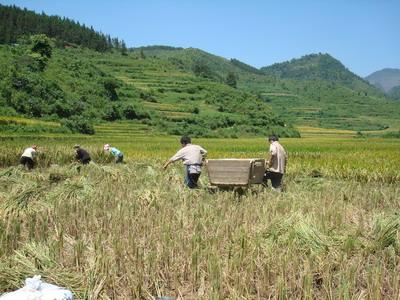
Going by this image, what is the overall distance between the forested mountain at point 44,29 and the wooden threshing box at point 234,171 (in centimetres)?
8055

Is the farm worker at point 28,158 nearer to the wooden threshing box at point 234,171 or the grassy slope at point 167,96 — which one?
the wooden threshing box at point 234,171

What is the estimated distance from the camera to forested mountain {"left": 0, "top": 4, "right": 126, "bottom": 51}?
286ft

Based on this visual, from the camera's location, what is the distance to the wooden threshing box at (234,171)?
28.9ft

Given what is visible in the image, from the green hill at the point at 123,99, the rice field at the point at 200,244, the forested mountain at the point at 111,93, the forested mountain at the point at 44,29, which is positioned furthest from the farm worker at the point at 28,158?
the forested mountain at the point at 44,29

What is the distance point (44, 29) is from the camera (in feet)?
323

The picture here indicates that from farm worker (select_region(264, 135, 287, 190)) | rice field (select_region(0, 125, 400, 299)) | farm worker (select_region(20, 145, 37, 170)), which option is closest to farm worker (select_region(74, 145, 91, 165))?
farm worker (select_region(20, 145, 37, 170))

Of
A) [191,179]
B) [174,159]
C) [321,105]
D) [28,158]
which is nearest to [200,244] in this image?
[174,159]

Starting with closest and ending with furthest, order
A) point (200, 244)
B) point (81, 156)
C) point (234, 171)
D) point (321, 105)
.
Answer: point (200, 244), point (234, 171), point (81, 156), point (321, 105)

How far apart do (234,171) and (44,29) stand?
322 feet

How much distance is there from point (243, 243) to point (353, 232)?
1409 mm

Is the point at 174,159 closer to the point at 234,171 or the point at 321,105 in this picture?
the point at 234,171

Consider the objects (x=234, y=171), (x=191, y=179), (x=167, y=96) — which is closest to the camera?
(x=234, y=171)

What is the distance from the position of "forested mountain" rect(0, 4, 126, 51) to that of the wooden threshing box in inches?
3171

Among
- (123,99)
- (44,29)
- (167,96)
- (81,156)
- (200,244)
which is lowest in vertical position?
(81,156)
